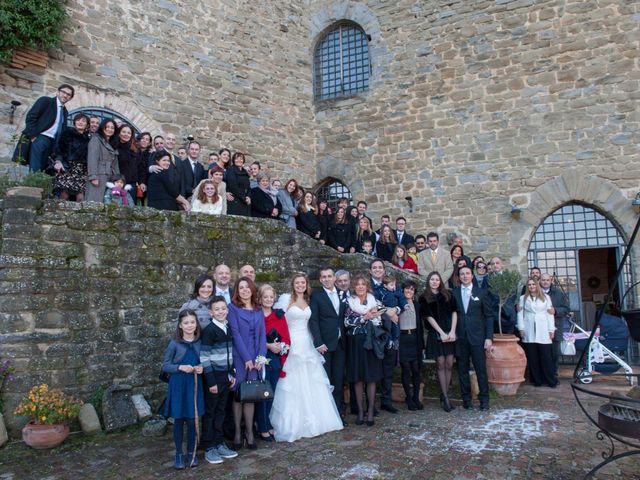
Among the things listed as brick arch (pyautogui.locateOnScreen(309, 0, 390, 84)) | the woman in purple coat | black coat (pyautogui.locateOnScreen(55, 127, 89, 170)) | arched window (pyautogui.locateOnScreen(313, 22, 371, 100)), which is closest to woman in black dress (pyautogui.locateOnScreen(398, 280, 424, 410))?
the woman in purple coat

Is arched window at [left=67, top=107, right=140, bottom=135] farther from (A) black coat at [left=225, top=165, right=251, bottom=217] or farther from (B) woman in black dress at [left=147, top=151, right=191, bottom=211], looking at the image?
(A) black coat at [left=225, top=165, right=251, bottom=217]

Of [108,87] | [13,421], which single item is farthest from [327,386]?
[108,87]

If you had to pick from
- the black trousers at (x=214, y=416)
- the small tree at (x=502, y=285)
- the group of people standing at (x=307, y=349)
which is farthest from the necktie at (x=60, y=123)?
the small tree at (x=502, y=285)

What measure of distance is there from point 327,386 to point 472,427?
163 cm

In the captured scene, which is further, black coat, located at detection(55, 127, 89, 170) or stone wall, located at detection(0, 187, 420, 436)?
black coat, located at detection(55, 127, 89, 170)

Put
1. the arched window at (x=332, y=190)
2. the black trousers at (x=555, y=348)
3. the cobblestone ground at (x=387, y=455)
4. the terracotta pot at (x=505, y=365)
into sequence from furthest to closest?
the arched window at (x=332, y=190), the black trousers at (x=555, y=348), the terracotta pot at (x=505, y=365), the cobblestone ground at (x=387, y=455)

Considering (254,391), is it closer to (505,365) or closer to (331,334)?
(331,334)

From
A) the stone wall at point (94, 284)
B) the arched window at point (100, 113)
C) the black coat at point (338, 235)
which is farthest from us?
the black coat at point (338, 235)

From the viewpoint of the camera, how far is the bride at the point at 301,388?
221 inches

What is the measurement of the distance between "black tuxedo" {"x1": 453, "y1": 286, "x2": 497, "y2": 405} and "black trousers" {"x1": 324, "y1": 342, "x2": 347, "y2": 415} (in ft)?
5.30

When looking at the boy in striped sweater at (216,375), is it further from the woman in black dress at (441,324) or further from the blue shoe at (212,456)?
the woman in black dress at (441,324)

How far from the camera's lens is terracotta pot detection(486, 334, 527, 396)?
731 centimetres

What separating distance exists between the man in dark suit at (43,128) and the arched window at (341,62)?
7852 millimetres

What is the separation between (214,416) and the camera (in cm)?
510
